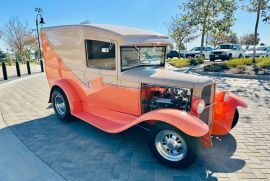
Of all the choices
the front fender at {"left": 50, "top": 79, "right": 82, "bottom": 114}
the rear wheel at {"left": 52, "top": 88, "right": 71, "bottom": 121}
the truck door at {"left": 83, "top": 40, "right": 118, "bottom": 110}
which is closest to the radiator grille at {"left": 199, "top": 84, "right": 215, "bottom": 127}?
the truck door at {"left": 83, "top": 40, "right": 118, "bottom": 110}

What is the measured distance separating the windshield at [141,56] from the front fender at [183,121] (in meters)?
1.22

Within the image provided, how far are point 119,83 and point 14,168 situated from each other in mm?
2227

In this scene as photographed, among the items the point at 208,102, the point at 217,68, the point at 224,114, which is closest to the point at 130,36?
the point at 208,102

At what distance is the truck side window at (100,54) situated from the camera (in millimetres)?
3771

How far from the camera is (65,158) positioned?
3402 millimetres

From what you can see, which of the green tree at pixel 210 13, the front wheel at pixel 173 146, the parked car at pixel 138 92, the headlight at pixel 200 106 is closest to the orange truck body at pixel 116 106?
the parked car at pixel 138 92

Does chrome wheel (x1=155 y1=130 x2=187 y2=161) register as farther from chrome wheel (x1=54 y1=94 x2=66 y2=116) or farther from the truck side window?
chrome wheel (x1=54 y1=94 x2=66 y2=116)

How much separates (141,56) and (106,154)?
198 centimetres

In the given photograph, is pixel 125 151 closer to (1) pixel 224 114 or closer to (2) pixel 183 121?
(2) pixel 183 121

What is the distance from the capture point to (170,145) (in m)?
3.17

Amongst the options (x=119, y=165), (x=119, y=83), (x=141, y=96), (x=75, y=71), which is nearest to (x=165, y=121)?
(x=141, y=96)

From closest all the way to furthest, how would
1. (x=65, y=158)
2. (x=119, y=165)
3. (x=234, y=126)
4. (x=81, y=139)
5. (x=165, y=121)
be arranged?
(x=165, y=121), (x=119, y=165), (x=65, y=158), (x=81, y=139), (x=234, y=126)

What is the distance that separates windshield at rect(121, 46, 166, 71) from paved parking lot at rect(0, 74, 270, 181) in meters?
1.51

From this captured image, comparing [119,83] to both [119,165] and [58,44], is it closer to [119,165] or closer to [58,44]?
[119,165]
